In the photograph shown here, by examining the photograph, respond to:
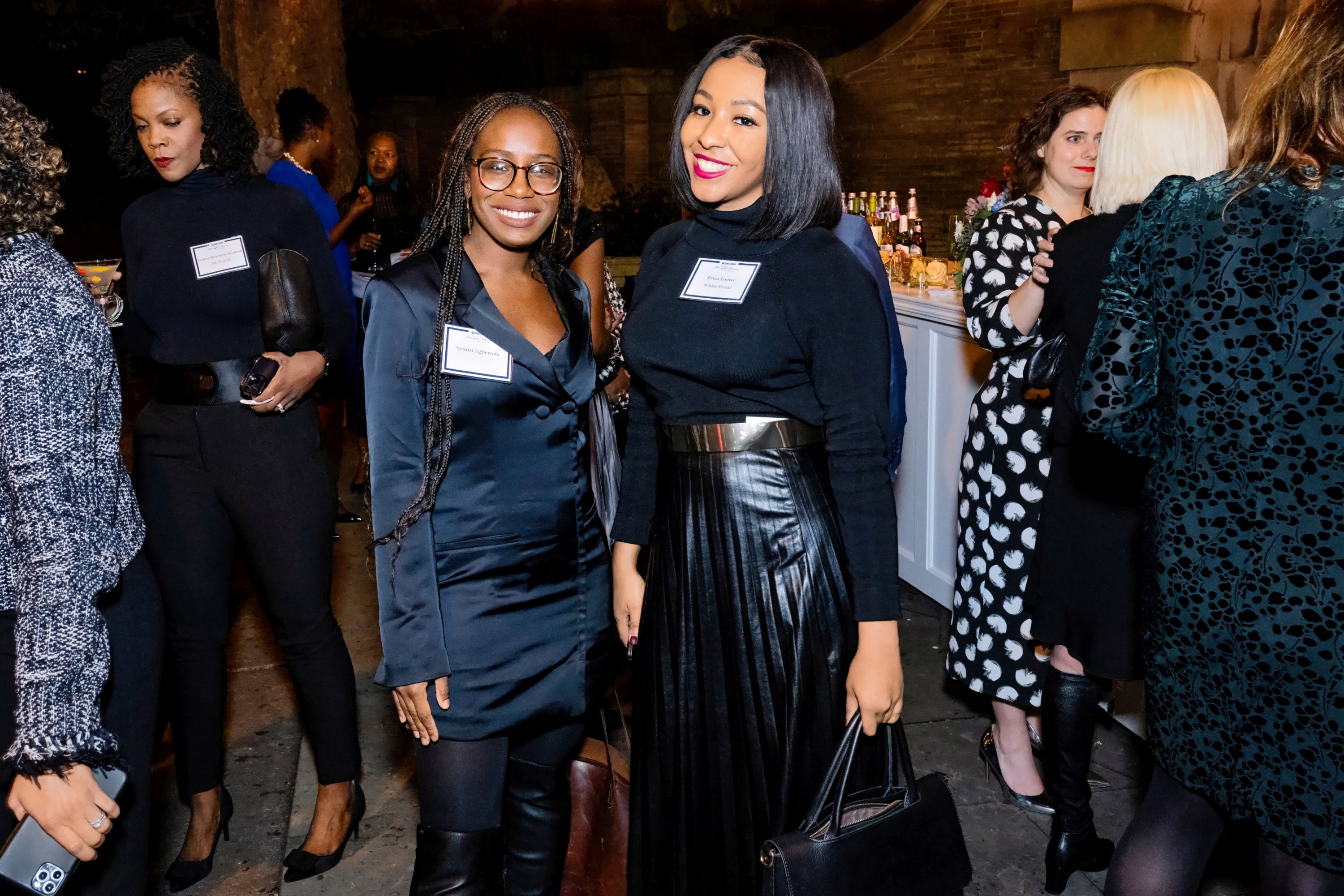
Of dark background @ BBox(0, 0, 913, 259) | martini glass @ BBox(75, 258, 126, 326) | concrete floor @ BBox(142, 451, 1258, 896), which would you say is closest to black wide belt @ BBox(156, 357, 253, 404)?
martini glass @ BBox(75, 258, 126, 326)

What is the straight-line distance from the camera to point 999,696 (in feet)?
10.6

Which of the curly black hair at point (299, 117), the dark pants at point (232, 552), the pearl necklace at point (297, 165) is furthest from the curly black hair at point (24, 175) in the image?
the curly black hair at point (299, 117)

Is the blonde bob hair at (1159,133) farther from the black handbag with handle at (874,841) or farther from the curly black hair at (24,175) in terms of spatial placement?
the curly black hair at (24,175)

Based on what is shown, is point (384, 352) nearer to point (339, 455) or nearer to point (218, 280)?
point (218, 280)

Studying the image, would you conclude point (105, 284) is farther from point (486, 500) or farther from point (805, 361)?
point (805, 361)

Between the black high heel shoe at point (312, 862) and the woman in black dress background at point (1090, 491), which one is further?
the black high heel shoe at point (312, 862)

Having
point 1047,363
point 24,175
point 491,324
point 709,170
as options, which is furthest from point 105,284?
point 1047,363

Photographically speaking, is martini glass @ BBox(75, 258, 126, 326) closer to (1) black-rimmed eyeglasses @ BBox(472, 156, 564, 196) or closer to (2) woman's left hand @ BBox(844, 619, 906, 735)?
(1) black-rimmed eyeglasses @ BBox(472, 156, 564, 196)

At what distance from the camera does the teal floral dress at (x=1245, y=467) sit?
4.87ft

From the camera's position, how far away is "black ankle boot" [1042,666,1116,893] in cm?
278

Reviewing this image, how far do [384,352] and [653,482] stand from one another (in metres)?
0.58

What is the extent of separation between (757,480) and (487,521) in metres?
0.51

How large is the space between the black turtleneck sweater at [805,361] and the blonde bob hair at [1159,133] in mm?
1015

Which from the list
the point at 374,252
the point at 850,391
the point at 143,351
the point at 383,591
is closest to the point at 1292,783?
the point at 850,391
